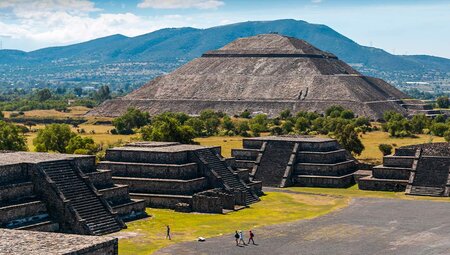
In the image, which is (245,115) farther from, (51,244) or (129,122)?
(51,244)

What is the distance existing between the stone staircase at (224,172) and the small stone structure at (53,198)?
13777 millimetres

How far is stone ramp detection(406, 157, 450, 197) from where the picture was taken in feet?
262

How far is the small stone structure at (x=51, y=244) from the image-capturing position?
36.7 m

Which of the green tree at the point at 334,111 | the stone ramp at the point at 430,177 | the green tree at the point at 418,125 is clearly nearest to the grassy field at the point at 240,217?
the stone ramp at the point at 430,177

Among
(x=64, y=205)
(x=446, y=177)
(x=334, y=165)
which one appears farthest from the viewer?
(x=334, y=165)

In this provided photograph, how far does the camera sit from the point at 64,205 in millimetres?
56094

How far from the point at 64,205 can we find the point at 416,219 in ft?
91.1

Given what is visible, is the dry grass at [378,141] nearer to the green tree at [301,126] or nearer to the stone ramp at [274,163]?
the green tree at [301,126]

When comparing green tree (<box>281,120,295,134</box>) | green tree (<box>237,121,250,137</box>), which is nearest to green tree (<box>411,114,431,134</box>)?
green tree (<box>281,120,295,134</box>)

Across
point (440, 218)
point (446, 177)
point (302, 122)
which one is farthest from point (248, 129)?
point (440, 218)

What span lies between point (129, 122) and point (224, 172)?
81553 millimetres

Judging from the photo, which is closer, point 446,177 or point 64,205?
point 64,205

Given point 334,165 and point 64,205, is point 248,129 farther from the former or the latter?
point 64,205

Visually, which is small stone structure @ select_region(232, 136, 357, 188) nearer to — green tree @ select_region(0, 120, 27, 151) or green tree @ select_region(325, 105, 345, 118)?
green tree @ select_region(0, 120, 27, 151)
